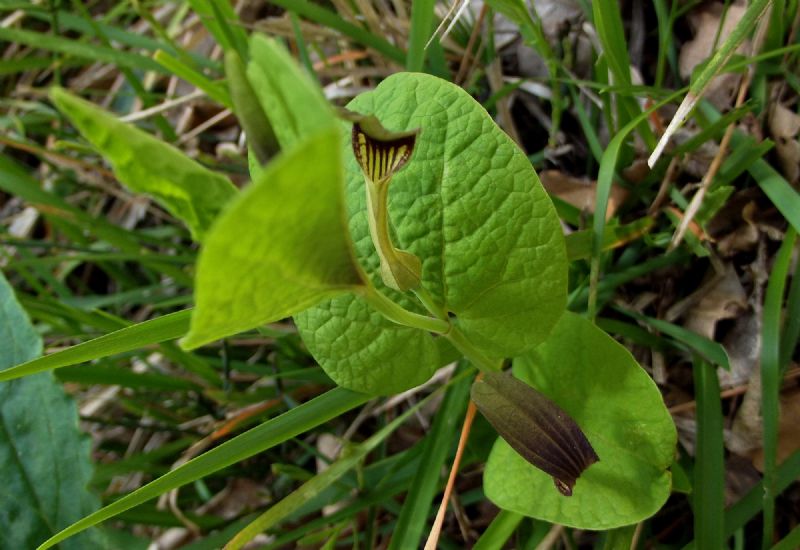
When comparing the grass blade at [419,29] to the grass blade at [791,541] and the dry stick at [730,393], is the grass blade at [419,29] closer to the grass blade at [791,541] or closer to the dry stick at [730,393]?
the dry stick at [730,393]

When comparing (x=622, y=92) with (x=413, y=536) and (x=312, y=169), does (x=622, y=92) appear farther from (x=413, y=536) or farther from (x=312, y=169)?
(x=312, y=169)

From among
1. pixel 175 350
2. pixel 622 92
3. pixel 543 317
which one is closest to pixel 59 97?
pixel 543 317

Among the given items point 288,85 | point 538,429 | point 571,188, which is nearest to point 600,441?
point 538,429

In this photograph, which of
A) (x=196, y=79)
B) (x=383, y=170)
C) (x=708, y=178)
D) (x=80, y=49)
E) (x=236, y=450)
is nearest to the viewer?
(x=383, y=170)

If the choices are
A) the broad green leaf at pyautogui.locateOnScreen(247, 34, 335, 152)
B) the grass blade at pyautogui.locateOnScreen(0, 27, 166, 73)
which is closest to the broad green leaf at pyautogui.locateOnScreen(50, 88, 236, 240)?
the broad green leaf at pyautogui.locateOnScreen(247, 34, 335, 152)

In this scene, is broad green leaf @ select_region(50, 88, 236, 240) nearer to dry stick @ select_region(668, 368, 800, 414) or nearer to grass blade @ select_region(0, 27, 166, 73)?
dry stick @ select_region(668, 368, 800, 414)

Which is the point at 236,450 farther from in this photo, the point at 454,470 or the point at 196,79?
the point at 196,79

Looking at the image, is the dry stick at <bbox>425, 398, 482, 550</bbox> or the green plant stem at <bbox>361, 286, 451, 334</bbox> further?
the dry stick at <bbox>425, 398, 482, 550</bbox>
